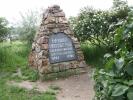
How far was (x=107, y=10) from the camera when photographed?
10.4 metres

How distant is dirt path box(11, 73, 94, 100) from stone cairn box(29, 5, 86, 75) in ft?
1.17

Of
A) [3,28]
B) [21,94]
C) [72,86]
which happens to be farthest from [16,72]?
[21,94]

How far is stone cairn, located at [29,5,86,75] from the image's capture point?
27.6ft

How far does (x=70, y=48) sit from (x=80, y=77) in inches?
34.3

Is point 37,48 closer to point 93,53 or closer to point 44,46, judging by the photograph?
point 44,46

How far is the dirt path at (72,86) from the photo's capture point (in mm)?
6812

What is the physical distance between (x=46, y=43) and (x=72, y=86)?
4.83ft

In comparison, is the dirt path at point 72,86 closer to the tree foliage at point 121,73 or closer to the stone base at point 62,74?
the stone base at point 62,74

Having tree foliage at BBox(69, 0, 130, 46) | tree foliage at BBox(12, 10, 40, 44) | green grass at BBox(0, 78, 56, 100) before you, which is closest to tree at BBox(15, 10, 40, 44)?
tree foliage at BBox(12, 10, 40, 44)

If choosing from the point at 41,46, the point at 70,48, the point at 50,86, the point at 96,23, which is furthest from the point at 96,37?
the point at 50,86

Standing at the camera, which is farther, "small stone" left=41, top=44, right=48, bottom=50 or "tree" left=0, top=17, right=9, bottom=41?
"tree" left=0, top=17, right=9, bottom=41

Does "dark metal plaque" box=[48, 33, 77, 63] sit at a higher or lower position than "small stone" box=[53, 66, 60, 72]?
higher

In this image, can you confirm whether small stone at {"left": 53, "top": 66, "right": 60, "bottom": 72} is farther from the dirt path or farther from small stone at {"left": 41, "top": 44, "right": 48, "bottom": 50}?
small stone at {"left": 41, "top": 44, "right": 48, "bottom": 50}

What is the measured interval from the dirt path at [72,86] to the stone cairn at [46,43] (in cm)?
36
